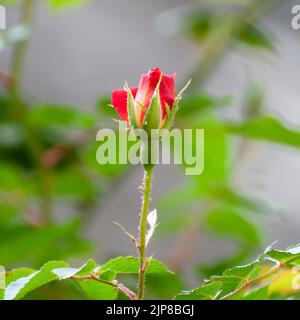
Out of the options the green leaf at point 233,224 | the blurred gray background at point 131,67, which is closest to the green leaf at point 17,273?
the green leaf at point 233,224

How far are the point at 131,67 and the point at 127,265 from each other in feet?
5.47

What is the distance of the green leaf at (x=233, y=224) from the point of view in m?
1.02

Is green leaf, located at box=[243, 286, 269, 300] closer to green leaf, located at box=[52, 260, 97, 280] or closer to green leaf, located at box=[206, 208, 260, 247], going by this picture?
green leaf, located at box=[52, 260, 97, 280]

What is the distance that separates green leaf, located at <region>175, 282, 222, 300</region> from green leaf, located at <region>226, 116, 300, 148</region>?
32 cm

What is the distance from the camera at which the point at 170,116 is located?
40 centimetres

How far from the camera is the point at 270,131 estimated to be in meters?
0.70

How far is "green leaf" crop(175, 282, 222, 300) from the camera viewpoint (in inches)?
15.1

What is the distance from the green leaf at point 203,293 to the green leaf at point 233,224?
0.64m

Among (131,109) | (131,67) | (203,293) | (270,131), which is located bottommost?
(203,293)

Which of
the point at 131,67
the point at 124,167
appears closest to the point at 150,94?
the point at 124,167

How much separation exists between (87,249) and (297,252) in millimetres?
534

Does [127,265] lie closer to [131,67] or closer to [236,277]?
[236,277]

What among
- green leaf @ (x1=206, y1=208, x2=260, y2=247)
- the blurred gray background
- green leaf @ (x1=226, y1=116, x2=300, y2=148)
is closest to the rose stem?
green leaf @ (x1=226, y1=116, x2=300, y2=148)

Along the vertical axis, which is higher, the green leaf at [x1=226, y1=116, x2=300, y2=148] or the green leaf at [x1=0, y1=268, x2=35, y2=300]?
the green leaf at [x1=226, y1=116, x2=300, y2=148]
